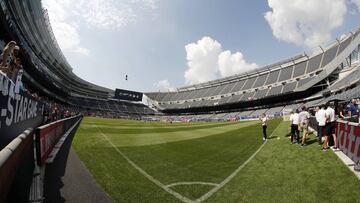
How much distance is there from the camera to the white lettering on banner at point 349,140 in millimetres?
A: 8750

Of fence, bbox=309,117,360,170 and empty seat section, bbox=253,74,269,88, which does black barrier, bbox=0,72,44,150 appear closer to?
fence, bbox=309,117,360,170

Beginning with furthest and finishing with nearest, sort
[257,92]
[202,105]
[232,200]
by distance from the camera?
[202,105] < [257,92] < [232,200]

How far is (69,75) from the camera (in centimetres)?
9119

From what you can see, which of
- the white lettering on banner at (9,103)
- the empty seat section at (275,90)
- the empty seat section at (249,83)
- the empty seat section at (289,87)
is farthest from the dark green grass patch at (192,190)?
the empty seat section at (249,83)

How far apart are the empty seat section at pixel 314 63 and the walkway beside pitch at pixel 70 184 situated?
76.5 meters

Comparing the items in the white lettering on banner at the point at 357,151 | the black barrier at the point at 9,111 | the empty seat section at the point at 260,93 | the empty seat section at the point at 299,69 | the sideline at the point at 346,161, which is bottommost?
the sideline at the point at 346,161

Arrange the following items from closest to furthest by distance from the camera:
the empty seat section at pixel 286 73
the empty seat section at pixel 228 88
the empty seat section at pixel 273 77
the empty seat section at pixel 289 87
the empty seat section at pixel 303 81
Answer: the empty seat section at pixel 303 81 < the empty seat section at pixel 289 87 < the empty seat section at pixel 286 73 < the empty seat section at pixel 273 77 < the empty seat section at pixel 228 88

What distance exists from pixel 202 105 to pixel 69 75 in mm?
50385

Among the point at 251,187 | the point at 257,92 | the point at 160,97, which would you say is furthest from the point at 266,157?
the point at 160,97

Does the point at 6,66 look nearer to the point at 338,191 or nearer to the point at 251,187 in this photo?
the point at 251,187

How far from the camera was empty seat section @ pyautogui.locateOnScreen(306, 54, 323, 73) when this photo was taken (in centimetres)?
7269

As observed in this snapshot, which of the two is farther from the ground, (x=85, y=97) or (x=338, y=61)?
(x=338, y=61)

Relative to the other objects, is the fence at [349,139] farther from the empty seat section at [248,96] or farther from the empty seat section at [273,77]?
the empty seat section at [273,77]

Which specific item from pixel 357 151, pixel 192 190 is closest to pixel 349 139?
pixel 357 151
